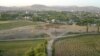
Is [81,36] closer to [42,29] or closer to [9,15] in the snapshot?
[42,29]

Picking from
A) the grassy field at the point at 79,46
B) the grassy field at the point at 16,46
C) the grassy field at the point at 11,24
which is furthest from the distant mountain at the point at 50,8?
the grassy field at the point at 16,46

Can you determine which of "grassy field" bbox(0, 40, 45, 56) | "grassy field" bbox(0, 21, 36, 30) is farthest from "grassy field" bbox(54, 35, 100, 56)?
"grassy field" bbox(0, 21, 36, 30)

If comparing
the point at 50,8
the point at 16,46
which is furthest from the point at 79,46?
the point at 50,8

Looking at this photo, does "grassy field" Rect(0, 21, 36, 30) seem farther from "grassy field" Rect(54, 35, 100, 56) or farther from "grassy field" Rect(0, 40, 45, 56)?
"grassy field" Rect(54, 35, 100, 56)

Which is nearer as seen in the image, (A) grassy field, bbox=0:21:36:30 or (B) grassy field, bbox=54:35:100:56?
(B) grassy field, bbox=54:35:100:56

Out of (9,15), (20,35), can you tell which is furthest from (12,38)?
(9,15)

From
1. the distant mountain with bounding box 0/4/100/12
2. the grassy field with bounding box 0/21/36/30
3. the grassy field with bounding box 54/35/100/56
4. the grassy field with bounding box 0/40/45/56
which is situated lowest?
the grassy field with bounding box 54/35/100/56

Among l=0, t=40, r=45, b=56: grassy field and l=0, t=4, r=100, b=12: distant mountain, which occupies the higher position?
l=0, t=4, r=100, b=12: distant mountain
